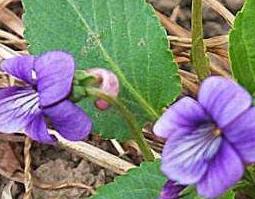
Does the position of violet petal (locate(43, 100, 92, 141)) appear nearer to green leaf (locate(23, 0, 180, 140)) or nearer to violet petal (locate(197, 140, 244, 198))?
violet petal (locate(197, 140, 244, 198))

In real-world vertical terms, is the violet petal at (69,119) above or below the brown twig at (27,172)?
above

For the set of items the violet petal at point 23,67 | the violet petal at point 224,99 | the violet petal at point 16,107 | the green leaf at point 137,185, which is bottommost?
the green leaf at point 137,185

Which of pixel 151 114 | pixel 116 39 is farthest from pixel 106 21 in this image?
pixel 151 114

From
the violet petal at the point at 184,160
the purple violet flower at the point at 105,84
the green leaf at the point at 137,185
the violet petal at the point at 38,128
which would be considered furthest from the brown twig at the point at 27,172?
the violet petal at the point at 184,160

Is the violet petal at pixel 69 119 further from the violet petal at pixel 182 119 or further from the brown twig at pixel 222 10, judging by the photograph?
the brown twig at pixel 222 10

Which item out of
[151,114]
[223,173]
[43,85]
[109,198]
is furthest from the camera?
[151,114]

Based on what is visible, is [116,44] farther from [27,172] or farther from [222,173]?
[222,173]

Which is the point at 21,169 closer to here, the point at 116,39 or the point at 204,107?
the point at 116,39

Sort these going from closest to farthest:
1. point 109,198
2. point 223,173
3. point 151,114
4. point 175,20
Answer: point 223,173
point 109,198
point 151,114
point 175,20
